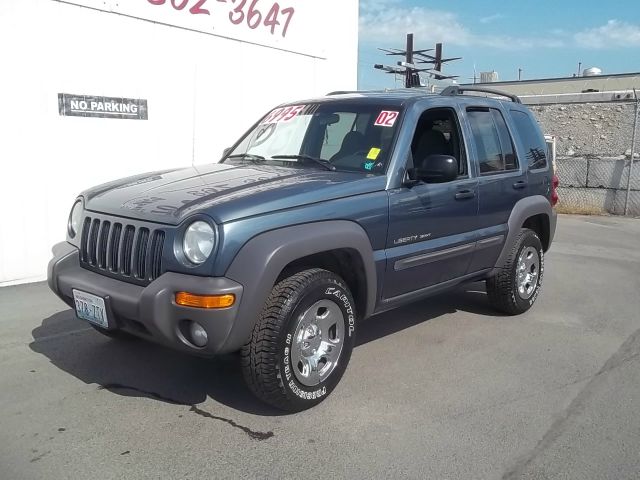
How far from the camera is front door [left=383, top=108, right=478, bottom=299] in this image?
416cm

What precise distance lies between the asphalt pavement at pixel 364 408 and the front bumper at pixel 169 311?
1.79 feet

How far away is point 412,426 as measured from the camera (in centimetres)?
357

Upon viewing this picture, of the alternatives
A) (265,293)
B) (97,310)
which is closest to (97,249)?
(97,310)

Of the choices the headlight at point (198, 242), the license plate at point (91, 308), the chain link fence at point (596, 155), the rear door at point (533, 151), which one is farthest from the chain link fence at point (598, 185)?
the license plate at point (91, 308)

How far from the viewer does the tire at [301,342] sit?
342cm

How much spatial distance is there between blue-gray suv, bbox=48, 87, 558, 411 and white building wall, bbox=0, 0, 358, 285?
276cm

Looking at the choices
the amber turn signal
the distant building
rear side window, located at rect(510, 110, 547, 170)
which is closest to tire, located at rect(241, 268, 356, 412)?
the amber turn signal

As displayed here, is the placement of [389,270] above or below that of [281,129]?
below

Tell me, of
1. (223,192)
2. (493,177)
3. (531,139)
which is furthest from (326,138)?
(531,139)

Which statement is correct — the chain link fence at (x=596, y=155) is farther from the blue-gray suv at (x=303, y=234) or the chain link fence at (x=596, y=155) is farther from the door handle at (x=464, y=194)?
the door handle at (x=464, y=194)

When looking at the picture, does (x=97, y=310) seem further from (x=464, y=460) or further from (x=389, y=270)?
(x=464, y=460)

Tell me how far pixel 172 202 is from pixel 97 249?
609mm

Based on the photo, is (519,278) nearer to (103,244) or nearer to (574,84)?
(103,244)

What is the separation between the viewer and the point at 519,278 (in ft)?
18.7
